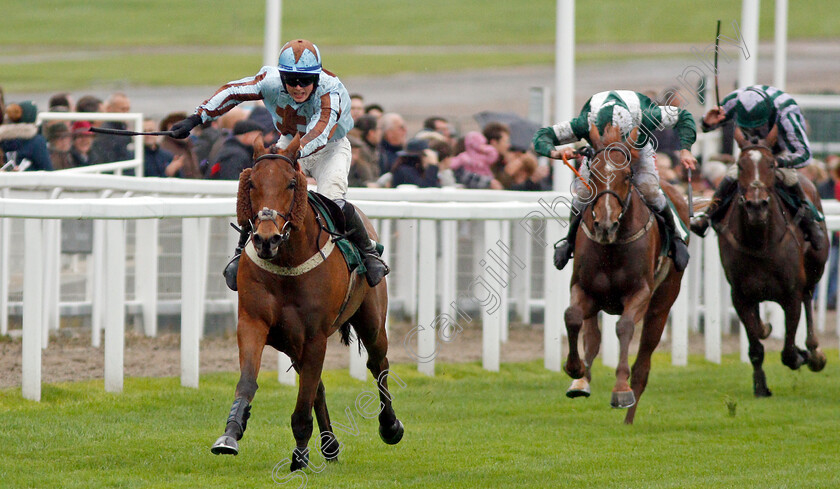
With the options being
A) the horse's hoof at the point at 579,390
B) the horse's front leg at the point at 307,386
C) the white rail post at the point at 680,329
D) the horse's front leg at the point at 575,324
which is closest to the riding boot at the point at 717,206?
the white rail post at the point at 680,329

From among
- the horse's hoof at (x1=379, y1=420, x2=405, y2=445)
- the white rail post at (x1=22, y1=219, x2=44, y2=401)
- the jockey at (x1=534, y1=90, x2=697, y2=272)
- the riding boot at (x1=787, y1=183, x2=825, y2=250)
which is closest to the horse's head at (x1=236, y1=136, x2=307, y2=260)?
the horse's hoof at (x1=379, y1=420, x2=405, y2=445)

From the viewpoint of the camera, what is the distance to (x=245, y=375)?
6113mm

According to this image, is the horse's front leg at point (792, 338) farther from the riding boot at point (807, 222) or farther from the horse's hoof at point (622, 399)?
the horse's hoof at point (622, 399)

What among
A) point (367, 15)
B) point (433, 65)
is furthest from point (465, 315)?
point (367, 15)

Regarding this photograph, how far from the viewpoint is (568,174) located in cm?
1070

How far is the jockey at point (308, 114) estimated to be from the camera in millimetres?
6484

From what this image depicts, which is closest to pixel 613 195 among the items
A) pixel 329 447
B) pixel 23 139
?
pixel 329 447

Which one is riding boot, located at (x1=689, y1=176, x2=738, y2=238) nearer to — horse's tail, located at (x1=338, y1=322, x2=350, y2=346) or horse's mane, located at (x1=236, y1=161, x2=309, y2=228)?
horse's tail, located at (x1=338, y1=322, x2=350, y2=346)

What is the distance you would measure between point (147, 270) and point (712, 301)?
4.62 metres

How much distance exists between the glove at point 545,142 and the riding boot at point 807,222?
2407 mm

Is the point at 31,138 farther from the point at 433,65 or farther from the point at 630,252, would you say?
the point at 433,65

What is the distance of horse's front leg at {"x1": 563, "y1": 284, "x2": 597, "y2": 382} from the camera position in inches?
307

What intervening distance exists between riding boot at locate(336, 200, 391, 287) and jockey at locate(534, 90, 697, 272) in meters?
1.51

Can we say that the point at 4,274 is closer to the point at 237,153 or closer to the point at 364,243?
the point at 237,153
